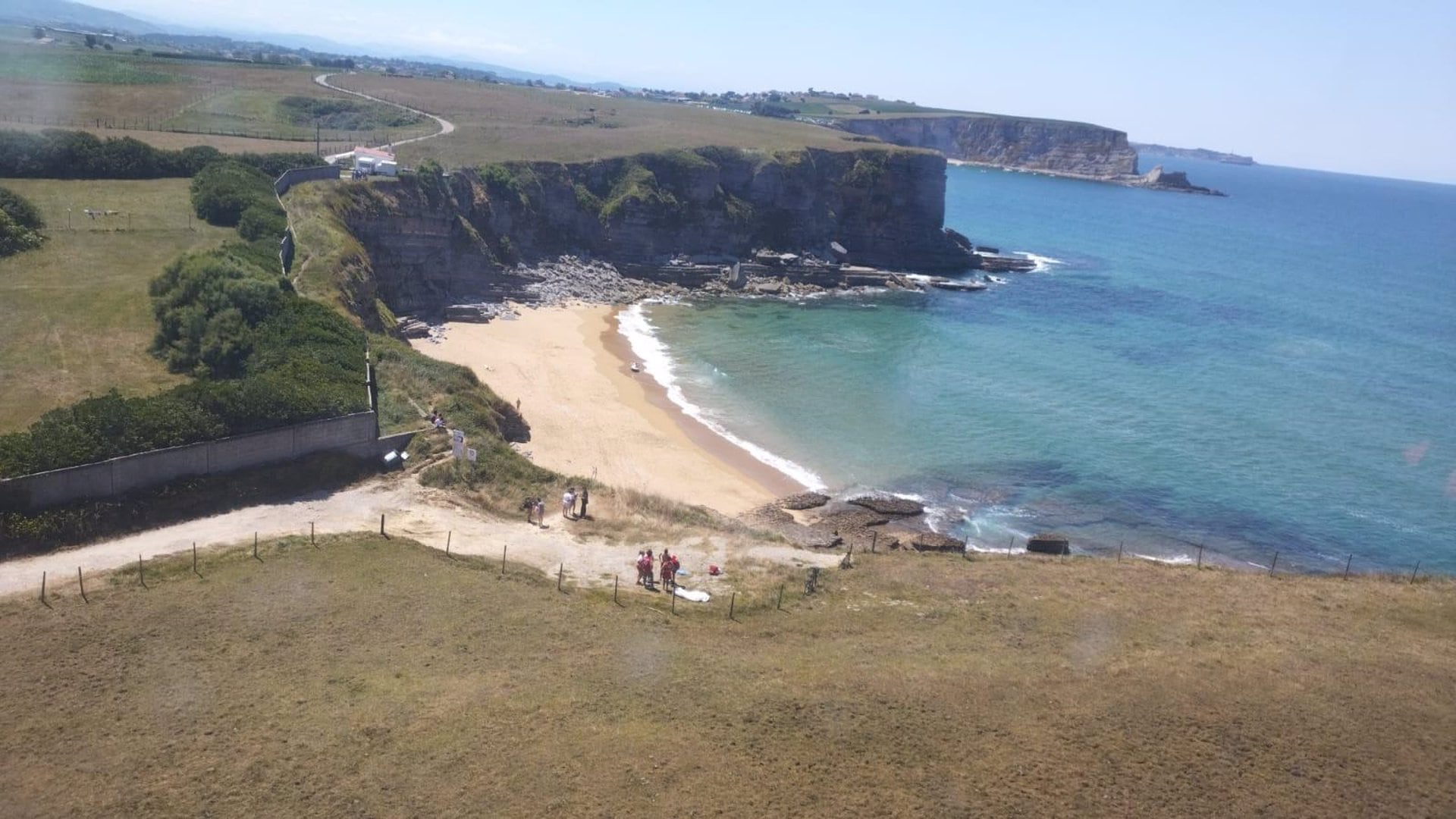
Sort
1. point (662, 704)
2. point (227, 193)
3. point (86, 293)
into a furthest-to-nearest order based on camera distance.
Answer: point (227, 193)
point (86, 293)
point (662, 704)

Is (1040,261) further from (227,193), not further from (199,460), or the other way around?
(199,460)

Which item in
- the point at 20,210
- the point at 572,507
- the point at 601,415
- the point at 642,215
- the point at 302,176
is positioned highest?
the point at 302,176

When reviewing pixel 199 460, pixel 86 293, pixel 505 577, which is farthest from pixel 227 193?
pixel 505 577

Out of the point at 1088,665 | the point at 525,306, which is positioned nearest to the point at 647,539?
the point at 1088,665

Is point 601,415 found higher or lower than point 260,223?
lower

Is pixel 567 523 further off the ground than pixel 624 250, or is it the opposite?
pixel 624 250

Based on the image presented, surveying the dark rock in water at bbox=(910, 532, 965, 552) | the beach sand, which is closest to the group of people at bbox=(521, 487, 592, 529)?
the beach sand

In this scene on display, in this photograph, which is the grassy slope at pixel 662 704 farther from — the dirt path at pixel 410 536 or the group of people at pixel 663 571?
the dirt path at pixel 410 536

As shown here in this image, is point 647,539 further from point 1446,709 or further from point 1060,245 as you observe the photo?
point 1060,245
